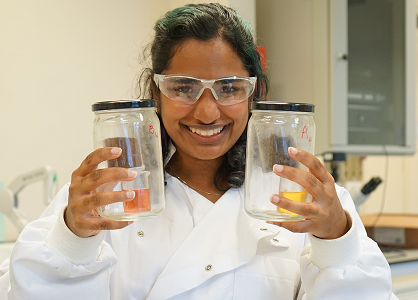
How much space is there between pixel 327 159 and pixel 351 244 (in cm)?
135

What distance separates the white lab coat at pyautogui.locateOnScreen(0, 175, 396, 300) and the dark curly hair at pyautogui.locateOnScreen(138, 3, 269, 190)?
0.34 feet

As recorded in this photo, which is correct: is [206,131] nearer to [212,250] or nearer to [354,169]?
[212,250]

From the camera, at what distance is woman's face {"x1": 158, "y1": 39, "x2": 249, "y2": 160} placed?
1.13m

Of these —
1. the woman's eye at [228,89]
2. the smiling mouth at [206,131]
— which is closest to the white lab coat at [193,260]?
the smiling mouth at [206,131]

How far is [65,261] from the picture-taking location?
1.00 m

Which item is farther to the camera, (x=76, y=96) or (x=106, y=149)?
(x=76, y=96)

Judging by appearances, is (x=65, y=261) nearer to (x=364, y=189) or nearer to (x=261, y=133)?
(x=261, y=133)

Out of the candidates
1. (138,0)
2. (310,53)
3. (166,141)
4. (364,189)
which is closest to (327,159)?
(364,189)

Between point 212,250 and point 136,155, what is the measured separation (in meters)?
0.39

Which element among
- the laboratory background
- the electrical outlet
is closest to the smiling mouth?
the laboratory background

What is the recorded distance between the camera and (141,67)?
2186mm

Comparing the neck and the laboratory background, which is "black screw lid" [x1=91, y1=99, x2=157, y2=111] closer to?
the neck

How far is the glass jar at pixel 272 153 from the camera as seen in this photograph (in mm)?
927

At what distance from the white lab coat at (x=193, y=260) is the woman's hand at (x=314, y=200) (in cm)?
6
